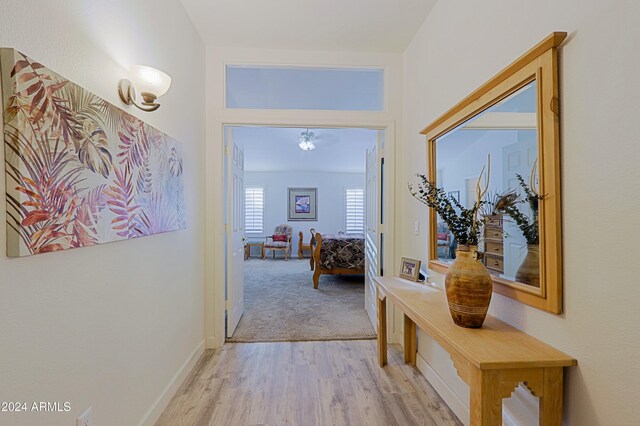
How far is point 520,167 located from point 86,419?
2065 millimetres

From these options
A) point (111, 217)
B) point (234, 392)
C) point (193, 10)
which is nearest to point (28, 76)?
point (111, 217)

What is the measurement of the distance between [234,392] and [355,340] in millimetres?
1246

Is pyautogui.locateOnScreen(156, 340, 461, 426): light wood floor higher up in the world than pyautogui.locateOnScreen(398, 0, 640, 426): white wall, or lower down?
lower down

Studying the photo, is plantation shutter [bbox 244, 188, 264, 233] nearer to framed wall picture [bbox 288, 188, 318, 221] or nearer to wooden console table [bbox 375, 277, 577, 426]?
framed wall picture [bbox 288, 188, 318, 221]

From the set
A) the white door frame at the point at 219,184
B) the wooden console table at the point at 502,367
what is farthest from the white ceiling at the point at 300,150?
the wooden console table at the point at 502,367

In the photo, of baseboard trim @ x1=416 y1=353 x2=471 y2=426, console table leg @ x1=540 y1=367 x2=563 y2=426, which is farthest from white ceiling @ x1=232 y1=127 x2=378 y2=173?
console table leg @ x1=540 y1=367 x2=563 y2=426

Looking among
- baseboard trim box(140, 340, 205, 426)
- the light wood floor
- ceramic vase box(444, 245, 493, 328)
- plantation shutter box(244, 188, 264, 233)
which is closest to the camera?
ceramic vase box(444, 245, 493, 328)

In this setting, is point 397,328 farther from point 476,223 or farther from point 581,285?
point 581,285

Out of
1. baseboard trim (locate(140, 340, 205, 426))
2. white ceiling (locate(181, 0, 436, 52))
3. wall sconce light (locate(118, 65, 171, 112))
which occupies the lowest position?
baseboard trim (locate(140, 340, 205, 426))

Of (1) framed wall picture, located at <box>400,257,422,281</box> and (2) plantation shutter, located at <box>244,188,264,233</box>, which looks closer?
(1) framed wall picture, located at <box>400,257,422,281</box>

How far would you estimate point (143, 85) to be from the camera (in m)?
1.44

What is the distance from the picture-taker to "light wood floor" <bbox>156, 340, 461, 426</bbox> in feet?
5.66

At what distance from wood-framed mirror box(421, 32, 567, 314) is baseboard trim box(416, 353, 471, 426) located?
2.79 feet

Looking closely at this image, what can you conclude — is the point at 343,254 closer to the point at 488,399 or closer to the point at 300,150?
the point at 300,150
